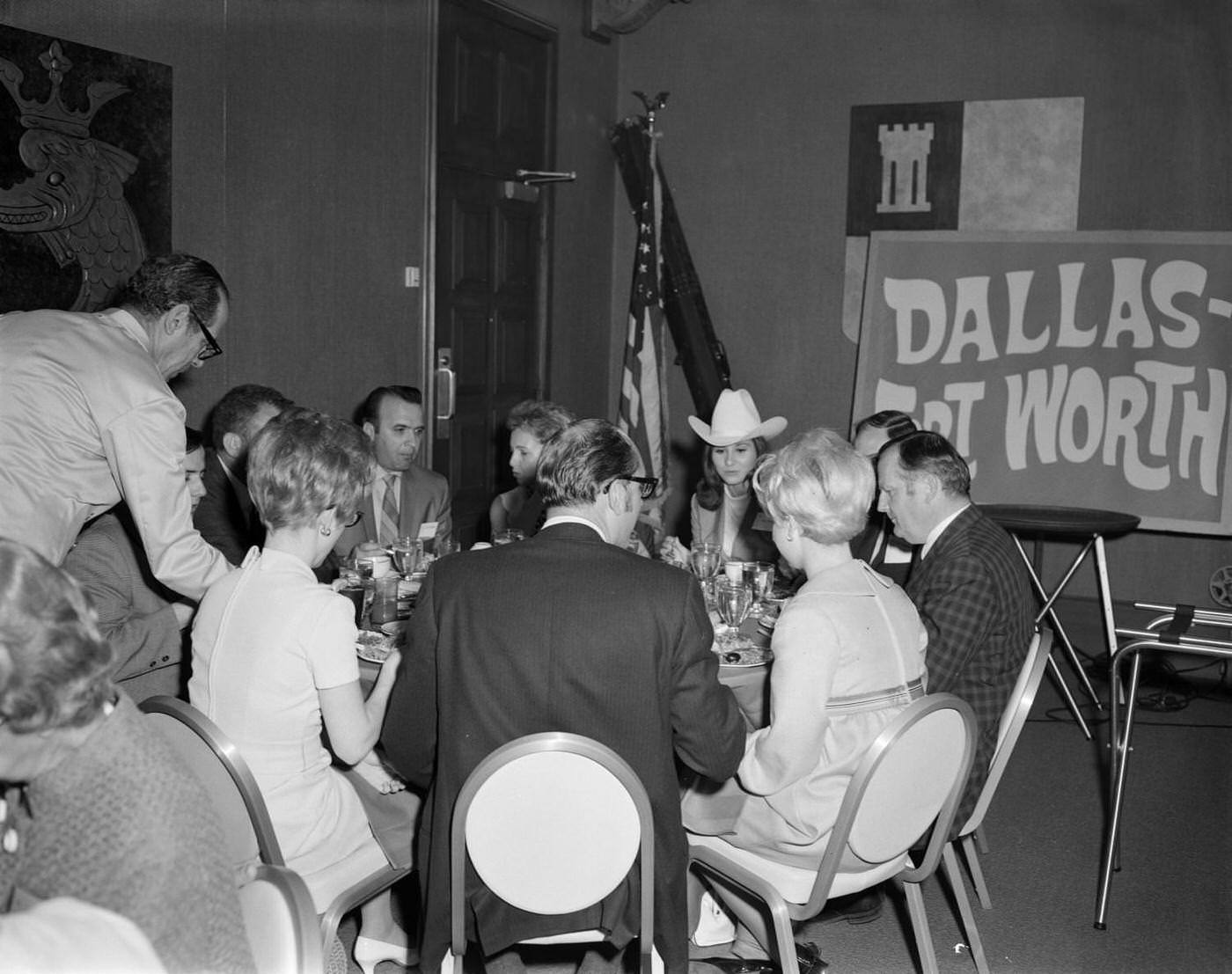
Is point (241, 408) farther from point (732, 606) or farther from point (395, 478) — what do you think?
point (732, 606)

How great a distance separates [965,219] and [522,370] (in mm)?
2456

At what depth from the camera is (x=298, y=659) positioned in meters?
2.22

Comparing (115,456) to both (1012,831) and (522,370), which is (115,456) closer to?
(1012,831)

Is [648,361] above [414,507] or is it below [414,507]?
above

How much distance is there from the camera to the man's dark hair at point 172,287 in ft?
10.1

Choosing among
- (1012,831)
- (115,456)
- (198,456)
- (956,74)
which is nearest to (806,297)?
(956,74)

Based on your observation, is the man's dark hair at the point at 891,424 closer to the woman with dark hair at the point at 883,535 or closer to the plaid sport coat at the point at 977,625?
the woman with dark hair at the point at 883,535

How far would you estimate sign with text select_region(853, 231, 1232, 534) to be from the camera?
5902 millimetres

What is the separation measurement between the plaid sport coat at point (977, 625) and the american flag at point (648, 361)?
3238mm

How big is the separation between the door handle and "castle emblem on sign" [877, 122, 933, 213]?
2.51 meters

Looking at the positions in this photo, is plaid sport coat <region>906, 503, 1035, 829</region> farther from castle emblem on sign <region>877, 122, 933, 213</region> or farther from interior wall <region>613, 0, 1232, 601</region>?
castle emblem on sign <region>877, 122, 933, 213</region>

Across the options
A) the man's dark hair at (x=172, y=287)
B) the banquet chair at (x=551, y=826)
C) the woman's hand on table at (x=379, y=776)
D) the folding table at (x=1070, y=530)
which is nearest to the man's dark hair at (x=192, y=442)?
the man's dark hair at (x=172, y=287)

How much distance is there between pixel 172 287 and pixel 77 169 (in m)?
0.98

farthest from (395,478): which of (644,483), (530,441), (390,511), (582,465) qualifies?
(582,465)
